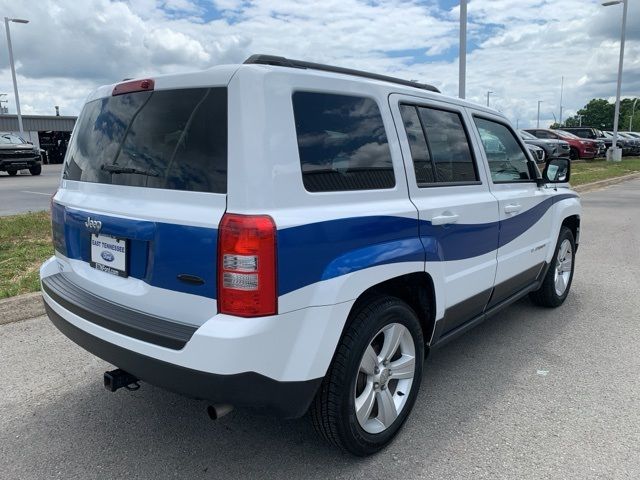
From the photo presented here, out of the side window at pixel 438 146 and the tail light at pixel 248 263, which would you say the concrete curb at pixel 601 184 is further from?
the tail light at pixel 248 263

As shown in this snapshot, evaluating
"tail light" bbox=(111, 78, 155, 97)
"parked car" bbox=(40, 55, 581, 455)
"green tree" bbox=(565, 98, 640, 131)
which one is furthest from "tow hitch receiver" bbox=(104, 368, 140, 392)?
"green tree" bbox=(565, 98, 640, 131)

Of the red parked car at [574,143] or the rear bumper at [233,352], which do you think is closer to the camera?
the rear bumper at [233,352]

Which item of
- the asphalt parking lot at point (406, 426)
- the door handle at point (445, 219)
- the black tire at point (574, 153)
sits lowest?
the asphalt parking lot at point (406, 426)

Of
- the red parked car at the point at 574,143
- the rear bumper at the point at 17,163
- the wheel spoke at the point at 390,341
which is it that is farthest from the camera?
the red parked car at the point at 574,143

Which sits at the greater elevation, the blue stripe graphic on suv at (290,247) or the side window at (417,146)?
the side window at (417,146)

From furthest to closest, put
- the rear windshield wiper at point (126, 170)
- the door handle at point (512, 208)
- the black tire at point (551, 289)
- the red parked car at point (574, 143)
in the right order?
the red parked car at point (574, 143), the black tire at point (551, 289), the door handle at point (512, 208), the rear windshield wiper at point (126, 170)

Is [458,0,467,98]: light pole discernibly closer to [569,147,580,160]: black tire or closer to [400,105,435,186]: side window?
[400,105,435,186]: side window

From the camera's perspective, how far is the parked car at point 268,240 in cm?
216

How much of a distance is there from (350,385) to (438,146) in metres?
1.58

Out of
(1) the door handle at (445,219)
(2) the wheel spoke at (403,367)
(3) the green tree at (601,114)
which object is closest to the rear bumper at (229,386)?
(2) the wheel spoke at (403,367)

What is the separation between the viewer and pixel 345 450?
2.61 meters

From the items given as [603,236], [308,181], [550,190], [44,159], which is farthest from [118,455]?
[44,159]

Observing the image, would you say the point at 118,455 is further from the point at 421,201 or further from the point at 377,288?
the point at 421,201

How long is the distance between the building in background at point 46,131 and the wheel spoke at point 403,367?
34.9 meters
